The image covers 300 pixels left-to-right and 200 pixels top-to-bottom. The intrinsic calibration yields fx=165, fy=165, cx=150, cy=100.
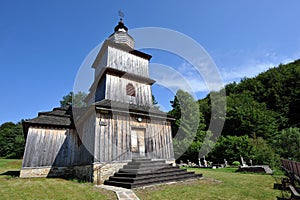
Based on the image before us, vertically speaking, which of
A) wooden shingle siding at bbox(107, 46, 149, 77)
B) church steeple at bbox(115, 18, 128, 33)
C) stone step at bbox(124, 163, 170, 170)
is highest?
church steeple at bbox(115, 18, 128, 33)

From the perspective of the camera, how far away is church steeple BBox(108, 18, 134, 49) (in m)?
14.9

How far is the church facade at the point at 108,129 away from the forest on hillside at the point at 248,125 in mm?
11749

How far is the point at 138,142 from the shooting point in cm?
1030

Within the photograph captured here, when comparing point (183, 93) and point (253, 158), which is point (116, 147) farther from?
point (183, 93)

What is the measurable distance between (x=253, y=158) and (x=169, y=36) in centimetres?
1520

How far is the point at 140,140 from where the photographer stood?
10391 mm

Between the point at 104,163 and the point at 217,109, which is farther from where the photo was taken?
the point at 217,109

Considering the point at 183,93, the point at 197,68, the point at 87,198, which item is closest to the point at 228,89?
the point at 183,93

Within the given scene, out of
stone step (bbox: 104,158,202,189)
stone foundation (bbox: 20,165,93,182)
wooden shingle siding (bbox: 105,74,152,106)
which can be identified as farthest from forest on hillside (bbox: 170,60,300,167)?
stone foundation (bbox: 20,165,93,182)

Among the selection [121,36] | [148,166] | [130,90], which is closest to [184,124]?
[130,90]

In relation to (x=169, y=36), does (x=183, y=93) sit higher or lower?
higher

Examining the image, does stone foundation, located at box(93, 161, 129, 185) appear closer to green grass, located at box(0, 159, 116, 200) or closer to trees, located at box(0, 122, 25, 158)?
green grass, located at box(0, 159, 116, 200)

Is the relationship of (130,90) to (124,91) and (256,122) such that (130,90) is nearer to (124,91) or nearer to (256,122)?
(124,91)

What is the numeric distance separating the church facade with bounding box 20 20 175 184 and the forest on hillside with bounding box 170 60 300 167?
11.6 meters
